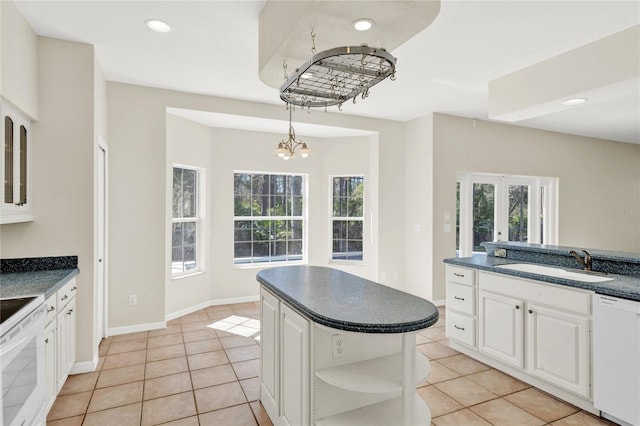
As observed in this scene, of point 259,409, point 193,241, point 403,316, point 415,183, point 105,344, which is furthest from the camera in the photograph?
point 415,183

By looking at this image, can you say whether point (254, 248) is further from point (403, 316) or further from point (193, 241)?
point (403, 316)

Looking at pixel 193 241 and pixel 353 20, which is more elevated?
pixel 353 20

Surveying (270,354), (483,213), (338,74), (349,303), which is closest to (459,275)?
(349,303)

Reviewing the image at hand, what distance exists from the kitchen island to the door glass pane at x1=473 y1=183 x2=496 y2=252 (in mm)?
4014

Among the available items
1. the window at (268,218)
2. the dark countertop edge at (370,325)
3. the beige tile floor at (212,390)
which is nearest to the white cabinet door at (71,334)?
the beige tile floor at (212,390)

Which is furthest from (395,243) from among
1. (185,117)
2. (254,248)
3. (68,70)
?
(68,70)

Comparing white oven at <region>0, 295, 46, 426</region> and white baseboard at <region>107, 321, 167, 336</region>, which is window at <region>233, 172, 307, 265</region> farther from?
white oven at <region>0, 295, 46, 426</region>

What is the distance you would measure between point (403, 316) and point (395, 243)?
3.87m

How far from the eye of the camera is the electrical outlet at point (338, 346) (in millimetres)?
1892

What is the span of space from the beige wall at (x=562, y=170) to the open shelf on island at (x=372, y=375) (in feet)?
11.1

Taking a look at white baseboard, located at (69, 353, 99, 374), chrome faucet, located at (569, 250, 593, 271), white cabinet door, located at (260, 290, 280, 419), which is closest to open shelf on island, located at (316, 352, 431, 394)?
white cabinet door, located at (260, 290, 280, 419)

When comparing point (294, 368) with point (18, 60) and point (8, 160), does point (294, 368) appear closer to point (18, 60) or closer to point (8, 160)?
point (8, 160)

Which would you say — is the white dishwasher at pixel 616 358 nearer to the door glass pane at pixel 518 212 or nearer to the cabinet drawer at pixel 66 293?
the cabinet drawer at pixel 66 293

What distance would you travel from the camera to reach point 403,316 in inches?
67.3
